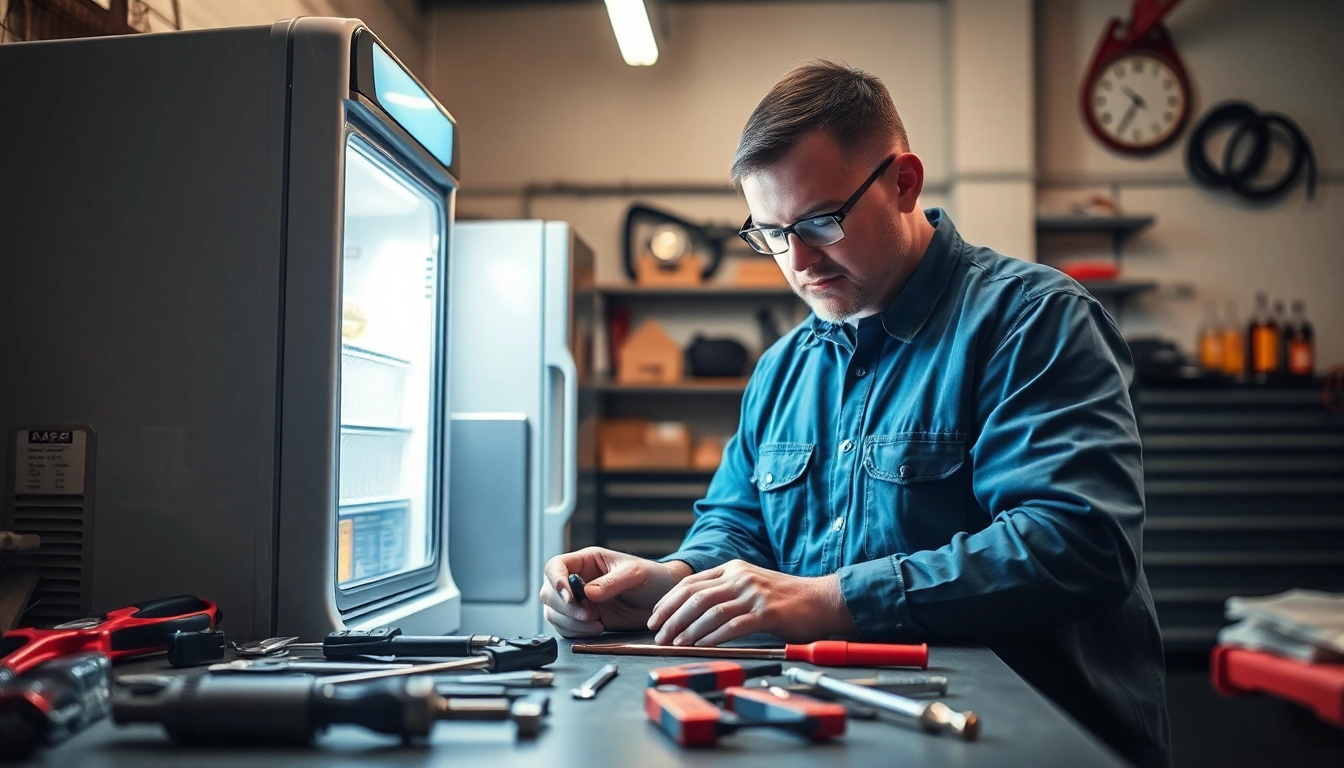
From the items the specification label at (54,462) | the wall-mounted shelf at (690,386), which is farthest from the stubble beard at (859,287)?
the wall-mounted shelf at (690,386)

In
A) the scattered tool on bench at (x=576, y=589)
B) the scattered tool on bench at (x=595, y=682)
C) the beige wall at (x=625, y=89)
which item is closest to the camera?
the scattered tool on bench at (x=595, y=682)

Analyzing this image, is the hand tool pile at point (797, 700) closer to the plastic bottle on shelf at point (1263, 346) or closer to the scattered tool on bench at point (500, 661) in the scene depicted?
the scattered tool on bench at point (500, 661)

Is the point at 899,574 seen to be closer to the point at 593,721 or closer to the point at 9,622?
the point at 593,721

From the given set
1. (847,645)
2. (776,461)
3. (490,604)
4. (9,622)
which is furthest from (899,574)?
(490,604)

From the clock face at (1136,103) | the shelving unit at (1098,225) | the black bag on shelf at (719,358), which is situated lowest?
the black bag on shelf at (719,358)

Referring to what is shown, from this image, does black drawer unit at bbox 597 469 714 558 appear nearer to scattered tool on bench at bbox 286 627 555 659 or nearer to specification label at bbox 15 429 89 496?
specification label at bbox 15 429 89 496

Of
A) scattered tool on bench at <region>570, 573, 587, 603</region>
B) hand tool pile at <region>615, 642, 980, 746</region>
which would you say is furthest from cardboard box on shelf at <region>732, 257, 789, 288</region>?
hand tool pile at <region>615, 642, 980, 746</region>

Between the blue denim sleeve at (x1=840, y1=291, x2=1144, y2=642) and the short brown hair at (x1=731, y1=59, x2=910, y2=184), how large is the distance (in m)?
0.50

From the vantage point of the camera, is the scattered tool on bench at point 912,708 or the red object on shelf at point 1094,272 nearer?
the scattered tool on bench at point 912,708

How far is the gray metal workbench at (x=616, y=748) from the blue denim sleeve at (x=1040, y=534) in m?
0.36

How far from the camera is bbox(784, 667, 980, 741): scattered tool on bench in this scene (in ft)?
3.02

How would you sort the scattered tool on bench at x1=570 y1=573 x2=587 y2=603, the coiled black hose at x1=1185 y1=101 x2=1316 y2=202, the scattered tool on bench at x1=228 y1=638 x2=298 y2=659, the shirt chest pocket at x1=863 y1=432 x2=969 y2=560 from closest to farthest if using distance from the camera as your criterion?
the scattered tool on bench at x1=228 y1=638 x2=298 y2=659
the scattered tool on bench at x1=570 y1=573 x2=587 y2=603
the shirt chest pocket at x1=863 y1=432 x2=969 y2=560
the coiled black hose at x1=1185 y1=101 x2=1316 y2=202

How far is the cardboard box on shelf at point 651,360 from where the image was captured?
514cm

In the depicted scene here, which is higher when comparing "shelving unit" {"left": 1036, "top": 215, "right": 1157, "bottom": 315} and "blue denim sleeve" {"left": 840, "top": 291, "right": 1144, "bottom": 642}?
"shelving unit" {"left": 1036, "top": 215, "right": 1157, "bottom": 315}
